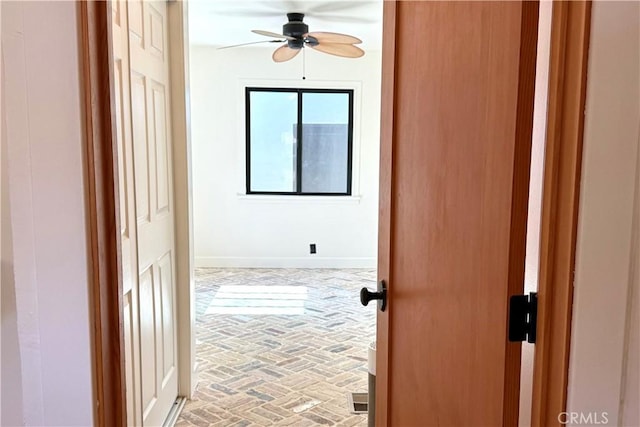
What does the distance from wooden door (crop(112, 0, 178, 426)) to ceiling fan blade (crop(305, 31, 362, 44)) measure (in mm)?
1482

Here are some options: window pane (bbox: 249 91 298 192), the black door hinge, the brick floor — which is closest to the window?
window pane (bbox: 249 91 298 192)

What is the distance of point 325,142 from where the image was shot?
19.2 feet

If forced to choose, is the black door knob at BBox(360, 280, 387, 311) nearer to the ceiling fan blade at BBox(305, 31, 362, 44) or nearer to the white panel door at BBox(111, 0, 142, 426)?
the white panel door at BBox(111, 0, 142, 426)

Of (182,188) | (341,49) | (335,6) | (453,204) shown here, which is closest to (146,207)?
(182,188)

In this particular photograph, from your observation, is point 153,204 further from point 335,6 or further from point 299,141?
point 299,141

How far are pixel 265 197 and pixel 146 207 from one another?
367 centimetres

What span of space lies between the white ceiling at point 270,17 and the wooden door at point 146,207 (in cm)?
171

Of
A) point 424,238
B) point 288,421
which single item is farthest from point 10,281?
point 288,421

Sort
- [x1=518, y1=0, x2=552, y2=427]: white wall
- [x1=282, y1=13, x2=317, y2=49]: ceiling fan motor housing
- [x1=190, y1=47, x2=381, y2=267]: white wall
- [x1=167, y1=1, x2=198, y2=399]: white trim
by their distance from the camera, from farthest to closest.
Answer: [x1=190, y1=47, x2=381, y2=267]: white wall
[x1=282, y1=13, x2=317, y2=49]: ceiling fan motor housing
[x1=167, y1=1, x2=198, y2=399]: white trim
[x1=518, y1=0, x2=552, y2=427]: white wall

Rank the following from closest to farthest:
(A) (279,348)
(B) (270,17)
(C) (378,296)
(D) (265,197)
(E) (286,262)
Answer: (C) (378,296) < (A) (279,348) < (B) (270,17) < (D) (265,197) < (E) (286,262)

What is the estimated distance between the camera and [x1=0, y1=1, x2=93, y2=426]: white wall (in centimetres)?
94

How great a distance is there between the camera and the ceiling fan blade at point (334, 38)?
363 centimetres

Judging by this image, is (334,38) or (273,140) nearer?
(334,38)

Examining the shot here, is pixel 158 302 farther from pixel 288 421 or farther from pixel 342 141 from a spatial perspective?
pixel 342 141
